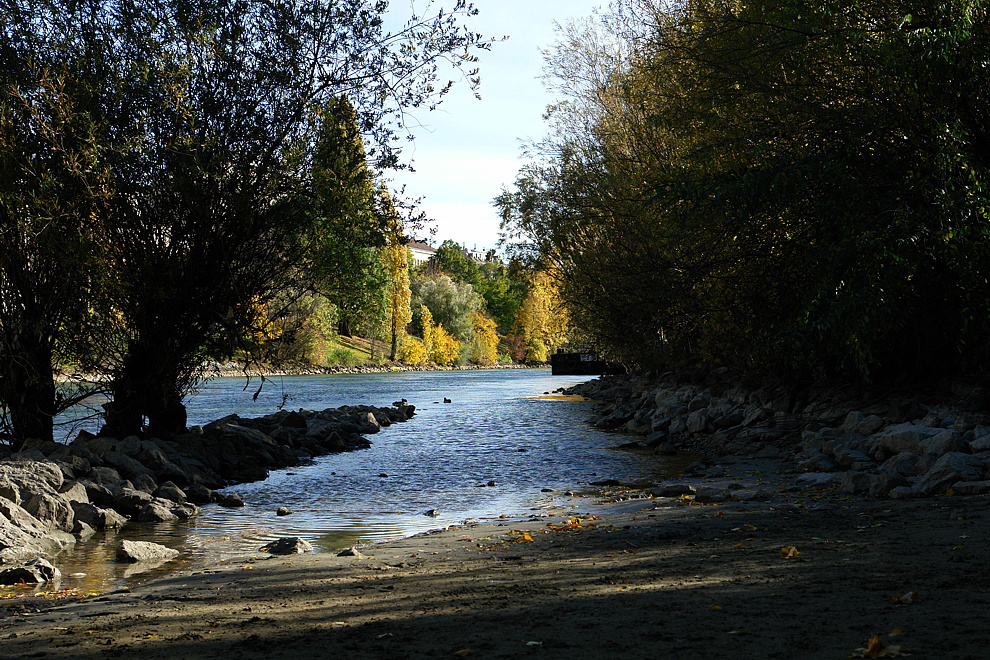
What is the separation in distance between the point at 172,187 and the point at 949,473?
38.7 ft

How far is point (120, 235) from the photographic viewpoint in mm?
12930

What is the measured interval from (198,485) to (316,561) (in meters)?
6.03

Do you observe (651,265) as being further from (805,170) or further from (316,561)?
(316,561)

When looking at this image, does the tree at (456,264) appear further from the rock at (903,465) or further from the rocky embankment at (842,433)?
the rock at (903,465)

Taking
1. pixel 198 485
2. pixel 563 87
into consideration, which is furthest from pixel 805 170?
pixel 563 87

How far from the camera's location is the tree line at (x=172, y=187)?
1181cm

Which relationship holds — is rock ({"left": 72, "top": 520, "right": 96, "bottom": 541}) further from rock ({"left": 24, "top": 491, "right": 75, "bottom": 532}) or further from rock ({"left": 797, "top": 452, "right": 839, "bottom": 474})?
rock ({"left": 797, "top": 452, "right": 839, "bottom": 474})

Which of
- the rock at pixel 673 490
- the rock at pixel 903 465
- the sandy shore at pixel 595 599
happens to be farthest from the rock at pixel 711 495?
the rock at pixel 903 465

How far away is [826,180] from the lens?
11.4 m

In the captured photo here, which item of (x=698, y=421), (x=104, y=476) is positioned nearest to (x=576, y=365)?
(x=698, y=421)

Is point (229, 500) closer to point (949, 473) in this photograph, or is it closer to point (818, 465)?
Answer: point (818, 465)

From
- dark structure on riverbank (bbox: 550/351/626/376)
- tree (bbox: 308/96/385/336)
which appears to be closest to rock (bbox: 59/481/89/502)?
tree (bbox: 308/96/385/336)

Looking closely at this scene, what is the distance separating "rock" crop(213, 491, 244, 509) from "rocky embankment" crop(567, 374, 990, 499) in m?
7.48

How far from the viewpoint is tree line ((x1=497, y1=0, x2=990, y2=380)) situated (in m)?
10.3
